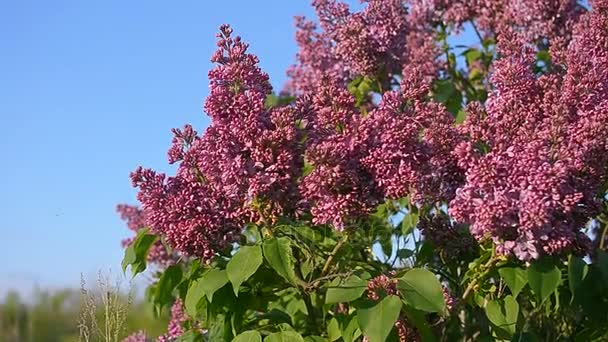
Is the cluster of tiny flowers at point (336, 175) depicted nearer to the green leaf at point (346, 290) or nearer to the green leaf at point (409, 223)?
the green leaf at point (346, 290)

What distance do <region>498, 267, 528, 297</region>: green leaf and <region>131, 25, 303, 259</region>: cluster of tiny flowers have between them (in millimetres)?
662

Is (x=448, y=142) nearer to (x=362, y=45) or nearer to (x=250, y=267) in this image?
(x=250, y=267)

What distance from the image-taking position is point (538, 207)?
2545 mm

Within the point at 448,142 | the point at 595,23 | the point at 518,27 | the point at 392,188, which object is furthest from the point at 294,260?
the point at 518,27

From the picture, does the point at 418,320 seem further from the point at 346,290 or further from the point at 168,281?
the point at 168,281

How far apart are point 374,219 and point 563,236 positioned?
1.11m

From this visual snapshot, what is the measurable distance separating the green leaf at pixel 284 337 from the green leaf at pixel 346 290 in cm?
21

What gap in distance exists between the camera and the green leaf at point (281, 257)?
2.64 meters

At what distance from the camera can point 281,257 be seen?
266cm

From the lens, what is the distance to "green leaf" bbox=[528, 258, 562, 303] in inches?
105

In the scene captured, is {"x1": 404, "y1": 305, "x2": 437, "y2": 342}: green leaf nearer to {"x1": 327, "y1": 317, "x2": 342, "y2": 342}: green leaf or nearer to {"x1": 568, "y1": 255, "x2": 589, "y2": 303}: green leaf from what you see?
{"x1": 327, "y1": 317, "x2": 342, "y2": 342}: green leaf

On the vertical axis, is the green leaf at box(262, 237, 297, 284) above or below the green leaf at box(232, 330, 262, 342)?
above

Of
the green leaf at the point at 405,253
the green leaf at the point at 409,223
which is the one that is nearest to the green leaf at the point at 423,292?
the green leaf at the point at 405,253

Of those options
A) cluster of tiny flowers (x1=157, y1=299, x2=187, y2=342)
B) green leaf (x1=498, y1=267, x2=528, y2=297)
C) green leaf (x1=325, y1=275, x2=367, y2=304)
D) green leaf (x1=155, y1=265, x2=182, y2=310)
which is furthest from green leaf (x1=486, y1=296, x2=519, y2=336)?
cluster of tiny flowers (x1=157, y1=299, x2=187, y2=342)
